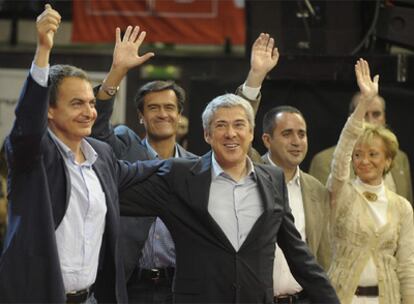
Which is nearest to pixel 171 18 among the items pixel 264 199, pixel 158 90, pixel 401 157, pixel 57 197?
pixel 401 157

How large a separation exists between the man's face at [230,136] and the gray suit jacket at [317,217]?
65 cm

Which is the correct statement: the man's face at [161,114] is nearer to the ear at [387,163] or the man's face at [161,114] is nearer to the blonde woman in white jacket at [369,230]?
the blonde woman in white jacket at [369,230]

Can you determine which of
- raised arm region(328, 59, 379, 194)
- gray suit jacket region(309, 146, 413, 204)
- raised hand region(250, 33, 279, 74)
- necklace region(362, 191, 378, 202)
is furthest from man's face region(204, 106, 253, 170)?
gray suit jacket region(309, 146, 413, 204)

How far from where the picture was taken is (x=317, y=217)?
4.23m

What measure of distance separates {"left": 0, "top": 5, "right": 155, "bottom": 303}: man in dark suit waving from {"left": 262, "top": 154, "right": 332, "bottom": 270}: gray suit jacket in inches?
43.2

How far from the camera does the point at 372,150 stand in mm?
4422

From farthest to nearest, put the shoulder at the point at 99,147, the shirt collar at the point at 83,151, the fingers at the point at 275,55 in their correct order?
the fingers at the point at 275,55 < the shoulder at the point at 99,147 < the shirt collar at the point at 83,151

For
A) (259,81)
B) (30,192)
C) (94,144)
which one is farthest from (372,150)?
(30,192)

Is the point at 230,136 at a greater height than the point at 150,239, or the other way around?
the point at 230,136

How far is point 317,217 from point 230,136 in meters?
0.83

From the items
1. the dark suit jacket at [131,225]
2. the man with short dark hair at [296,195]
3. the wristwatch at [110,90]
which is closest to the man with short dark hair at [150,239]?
the dark suit jacket at [131,225]

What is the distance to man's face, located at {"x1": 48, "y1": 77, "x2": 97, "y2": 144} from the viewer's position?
330cm

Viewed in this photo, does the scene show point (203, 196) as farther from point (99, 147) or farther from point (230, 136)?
point (99, 147)

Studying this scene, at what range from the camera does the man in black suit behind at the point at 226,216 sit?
351cm
